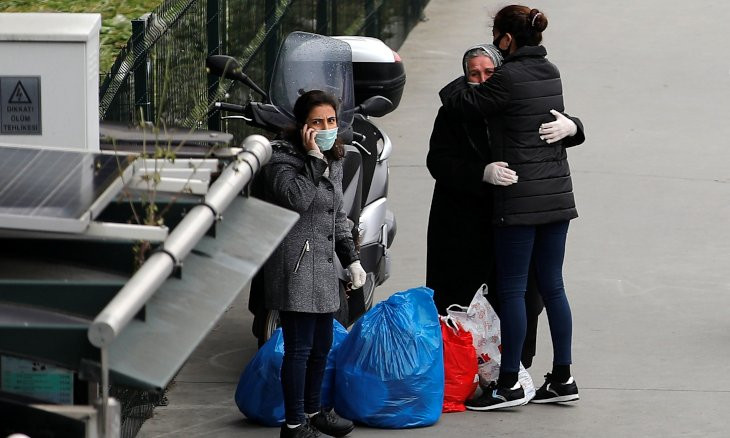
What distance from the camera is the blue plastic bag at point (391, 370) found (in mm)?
6289

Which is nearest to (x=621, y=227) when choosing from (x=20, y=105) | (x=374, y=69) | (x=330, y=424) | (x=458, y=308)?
(x=374, y=69)

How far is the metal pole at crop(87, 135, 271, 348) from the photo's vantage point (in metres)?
2.72

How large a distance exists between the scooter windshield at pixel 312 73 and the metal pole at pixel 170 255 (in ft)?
10.2

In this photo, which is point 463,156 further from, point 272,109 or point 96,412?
point 96,412

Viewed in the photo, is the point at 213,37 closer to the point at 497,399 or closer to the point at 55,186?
the point at 497,399

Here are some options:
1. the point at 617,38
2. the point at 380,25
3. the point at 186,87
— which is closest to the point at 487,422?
the point at 186,87

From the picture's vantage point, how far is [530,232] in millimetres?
6555

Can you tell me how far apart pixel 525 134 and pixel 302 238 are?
1.22m

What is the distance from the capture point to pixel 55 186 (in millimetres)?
3340

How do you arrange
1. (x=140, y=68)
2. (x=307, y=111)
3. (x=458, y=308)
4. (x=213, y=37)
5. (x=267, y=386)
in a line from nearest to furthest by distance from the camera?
(x=307, y=111), (x=267, y=386), (x=140, y=68), (x=458, y=308), (x=213, y=37)

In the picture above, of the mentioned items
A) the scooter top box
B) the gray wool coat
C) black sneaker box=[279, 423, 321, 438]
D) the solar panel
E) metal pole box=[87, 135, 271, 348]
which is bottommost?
black sneaker box=[279, 423, 321, 438]

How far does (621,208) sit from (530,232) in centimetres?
405

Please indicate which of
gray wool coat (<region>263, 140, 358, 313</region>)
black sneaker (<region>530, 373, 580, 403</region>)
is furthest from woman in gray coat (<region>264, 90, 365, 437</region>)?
black sneaker (<region>530, 373, 580, 403</region>)

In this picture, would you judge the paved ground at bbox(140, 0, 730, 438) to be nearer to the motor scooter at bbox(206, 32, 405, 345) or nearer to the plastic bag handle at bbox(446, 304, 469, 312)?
the plastic bag handle at bbox(446, 304, 469, 312)
